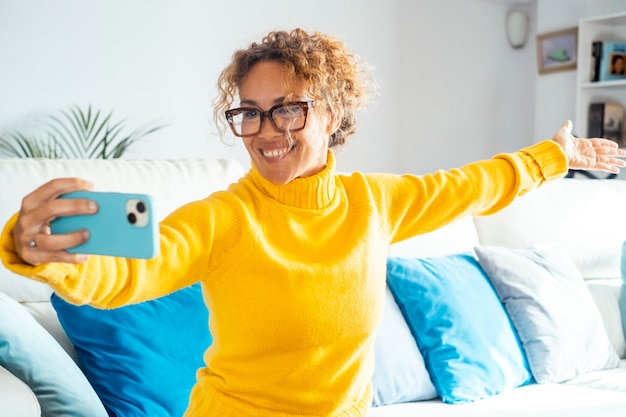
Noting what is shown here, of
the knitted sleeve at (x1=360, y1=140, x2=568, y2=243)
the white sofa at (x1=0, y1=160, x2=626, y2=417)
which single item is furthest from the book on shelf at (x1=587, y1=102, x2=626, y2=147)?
the knitted sleeve at (x1=360, y1=140, x2=568, y2=243)

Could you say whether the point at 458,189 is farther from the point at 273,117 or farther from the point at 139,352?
the point at 139,352

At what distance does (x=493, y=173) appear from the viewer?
1.49m

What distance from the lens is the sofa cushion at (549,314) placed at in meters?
2.35

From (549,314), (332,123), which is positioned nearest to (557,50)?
(549,314)

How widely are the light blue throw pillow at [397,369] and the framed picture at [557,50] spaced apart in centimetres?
294

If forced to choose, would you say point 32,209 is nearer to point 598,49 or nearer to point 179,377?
point 179,377

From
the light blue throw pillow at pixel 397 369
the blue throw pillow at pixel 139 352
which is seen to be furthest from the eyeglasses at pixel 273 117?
the light blue throw pillow at pixel 397 369

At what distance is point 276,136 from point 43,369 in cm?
61

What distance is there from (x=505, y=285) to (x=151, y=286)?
165cm

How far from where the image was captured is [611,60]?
4.23m

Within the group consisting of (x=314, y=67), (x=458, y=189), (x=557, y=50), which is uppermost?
(x=557, y=50)

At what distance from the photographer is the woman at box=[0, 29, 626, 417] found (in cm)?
115

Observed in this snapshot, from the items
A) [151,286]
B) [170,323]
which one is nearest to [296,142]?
[151,286]

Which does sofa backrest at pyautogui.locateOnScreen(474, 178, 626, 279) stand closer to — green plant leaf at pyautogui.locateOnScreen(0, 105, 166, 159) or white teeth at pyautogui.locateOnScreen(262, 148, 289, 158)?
white teeth at pyautogui.locateOnScreen(262, 148, 289, 158)
